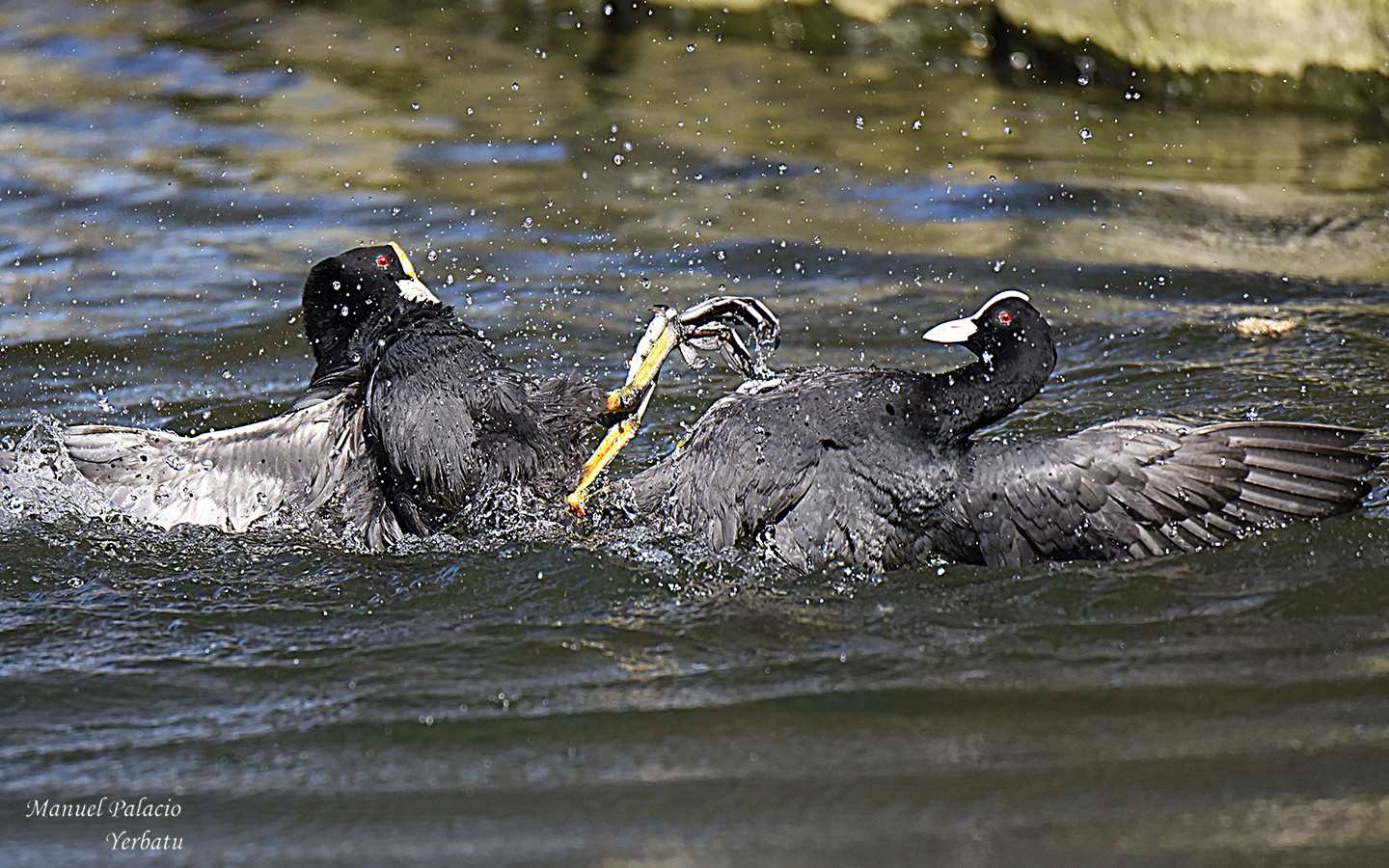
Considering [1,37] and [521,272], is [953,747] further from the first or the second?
[1,37]

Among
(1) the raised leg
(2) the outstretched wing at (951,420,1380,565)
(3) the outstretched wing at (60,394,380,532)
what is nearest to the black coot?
(2) the outstretched wing at (951,420,1380,565)

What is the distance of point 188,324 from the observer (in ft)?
18.2

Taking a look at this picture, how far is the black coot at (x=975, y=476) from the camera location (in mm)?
3600

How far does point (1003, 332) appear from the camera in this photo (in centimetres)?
375

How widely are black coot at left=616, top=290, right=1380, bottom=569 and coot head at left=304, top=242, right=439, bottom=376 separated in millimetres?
1109

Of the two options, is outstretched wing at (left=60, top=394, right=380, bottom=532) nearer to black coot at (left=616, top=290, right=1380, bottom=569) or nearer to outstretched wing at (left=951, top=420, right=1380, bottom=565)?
black coot at (left=616, top=290, right=1380, bottom=569)

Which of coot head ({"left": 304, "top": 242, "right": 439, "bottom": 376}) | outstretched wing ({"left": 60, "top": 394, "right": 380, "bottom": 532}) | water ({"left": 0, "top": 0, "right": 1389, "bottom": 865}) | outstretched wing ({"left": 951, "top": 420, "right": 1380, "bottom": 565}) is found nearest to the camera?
water ({"left": 0, "top": 0, "right": 1389, "bottom": 865})

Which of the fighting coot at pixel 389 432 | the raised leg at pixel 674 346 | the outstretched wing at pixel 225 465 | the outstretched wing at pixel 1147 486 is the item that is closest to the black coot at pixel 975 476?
the outstretched wing at pixel 1147 486

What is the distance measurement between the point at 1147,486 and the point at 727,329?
4.08ft

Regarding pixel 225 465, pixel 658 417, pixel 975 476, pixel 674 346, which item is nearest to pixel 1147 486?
pixel 975 476

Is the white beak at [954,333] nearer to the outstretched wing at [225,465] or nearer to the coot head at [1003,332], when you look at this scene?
the coot head at [1003,332]

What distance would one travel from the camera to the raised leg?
12.6ft

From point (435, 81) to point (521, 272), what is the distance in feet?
A: 9.97

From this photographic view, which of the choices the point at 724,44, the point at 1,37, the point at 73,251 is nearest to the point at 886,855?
the point at 73,251
